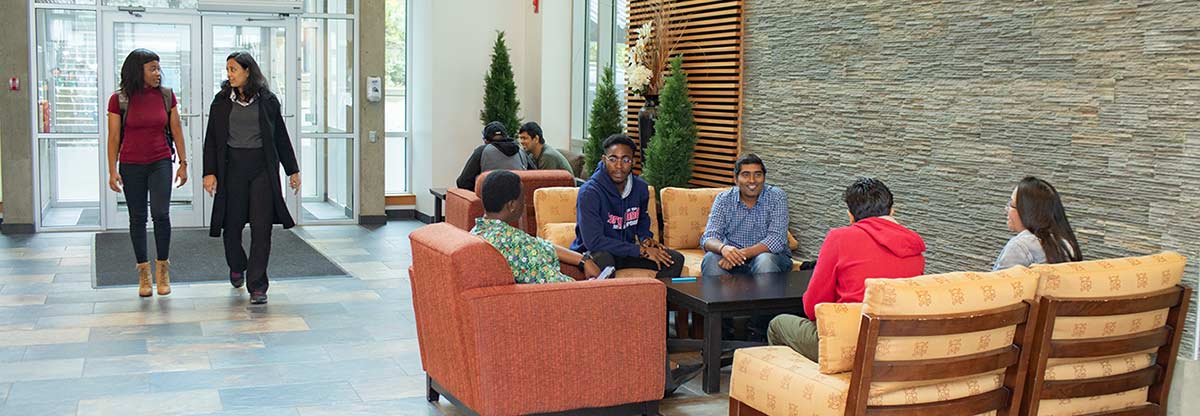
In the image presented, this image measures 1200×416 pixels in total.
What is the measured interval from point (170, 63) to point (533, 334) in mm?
8790

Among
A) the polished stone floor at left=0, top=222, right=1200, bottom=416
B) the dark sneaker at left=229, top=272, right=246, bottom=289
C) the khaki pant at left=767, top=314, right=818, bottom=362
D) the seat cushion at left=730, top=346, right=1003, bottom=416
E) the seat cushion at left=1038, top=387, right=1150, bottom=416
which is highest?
the khaki pant at left=767, top=314, right=818, bottom=362

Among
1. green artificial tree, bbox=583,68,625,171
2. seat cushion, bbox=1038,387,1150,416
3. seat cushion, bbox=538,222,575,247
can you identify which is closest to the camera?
seat cushion, bbox=1038,387,1150,416

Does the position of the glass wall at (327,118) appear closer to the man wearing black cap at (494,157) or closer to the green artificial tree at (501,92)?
the green artificial tree at (501,92)

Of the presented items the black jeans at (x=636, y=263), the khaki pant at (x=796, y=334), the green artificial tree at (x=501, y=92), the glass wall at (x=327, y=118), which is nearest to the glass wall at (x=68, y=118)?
the glass wall at (x=327, y=118)

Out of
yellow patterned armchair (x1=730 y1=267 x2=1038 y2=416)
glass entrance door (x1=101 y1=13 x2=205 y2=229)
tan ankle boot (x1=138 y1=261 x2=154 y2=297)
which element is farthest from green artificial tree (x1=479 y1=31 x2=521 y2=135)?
yellow patterned armchair (x1=730 y1=267 x2=1038 y2=416)

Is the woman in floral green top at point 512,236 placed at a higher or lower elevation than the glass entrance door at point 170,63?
lower

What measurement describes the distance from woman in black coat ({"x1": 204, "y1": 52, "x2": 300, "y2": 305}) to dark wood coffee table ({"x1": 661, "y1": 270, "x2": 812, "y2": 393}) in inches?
127

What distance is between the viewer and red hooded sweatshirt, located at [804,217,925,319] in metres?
4.95

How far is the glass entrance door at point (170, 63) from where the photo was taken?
1212 cm

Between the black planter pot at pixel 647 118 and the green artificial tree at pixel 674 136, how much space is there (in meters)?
0.34

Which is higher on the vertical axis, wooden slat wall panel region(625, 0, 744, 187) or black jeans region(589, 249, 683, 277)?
wooden slat wall panel region(625, 0, 744, 187)

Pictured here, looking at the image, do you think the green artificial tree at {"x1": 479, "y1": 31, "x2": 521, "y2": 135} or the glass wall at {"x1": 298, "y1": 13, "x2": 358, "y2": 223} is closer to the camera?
the green artificial tree at {"x1": 479, "y1": 31, "x2": 521, "y2": 135}

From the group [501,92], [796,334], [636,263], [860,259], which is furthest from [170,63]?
[860,259]

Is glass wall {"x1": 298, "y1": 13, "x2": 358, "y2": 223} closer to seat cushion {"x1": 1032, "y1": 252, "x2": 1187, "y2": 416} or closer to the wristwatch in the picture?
the wristwatch
